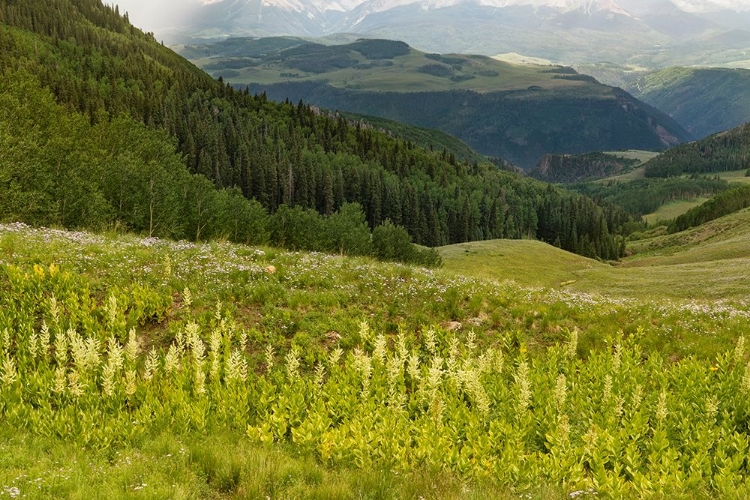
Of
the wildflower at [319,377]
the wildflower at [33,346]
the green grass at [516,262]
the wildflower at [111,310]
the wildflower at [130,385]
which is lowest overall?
the green grass at [516,262]

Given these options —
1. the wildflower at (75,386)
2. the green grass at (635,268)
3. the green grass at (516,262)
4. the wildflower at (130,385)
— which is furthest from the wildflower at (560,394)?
the green grass at (516,262)

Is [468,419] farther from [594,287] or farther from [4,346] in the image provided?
[594,287]

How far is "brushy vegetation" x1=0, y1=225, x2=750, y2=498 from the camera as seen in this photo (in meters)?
9.33

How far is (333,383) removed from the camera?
13.0 m

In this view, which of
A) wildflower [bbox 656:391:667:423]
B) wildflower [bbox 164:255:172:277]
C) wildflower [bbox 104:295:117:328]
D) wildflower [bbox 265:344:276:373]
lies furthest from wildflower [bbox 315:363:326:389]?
wildflower [bbox 656:391:667:423]

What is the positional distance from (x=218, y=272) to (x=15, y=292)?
21.6 feet

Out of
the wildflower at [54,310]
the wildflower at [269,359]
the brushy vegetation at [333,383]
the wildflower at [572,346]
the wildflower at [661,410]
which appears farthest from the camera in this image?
the wildflower at [572,346]

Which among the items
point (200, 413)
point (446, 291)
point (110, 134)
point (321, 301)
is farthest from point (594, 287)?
point (110, 134)

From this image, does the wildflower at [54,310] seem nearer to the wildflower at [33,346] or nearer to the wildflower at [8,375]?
the wildflower at [33,346]

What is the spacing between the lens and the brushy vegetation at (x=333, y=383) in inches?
367

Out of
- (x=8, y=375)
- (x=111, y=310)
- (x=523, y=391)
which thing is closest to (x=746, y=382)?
(x=523, y=391)

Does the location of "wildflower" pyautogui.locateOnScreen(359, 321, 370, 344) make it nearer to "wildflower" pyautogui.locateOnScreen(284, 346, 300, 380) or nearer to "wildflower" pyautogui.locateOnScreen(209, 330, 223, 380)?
"wildflower" pyautogui.locateOnScreen(284, 346, 300, 380)

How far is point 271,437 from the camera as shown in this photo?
1046 cm

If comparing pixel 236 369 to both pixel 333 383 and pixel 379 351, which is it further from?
pixel 379 351
